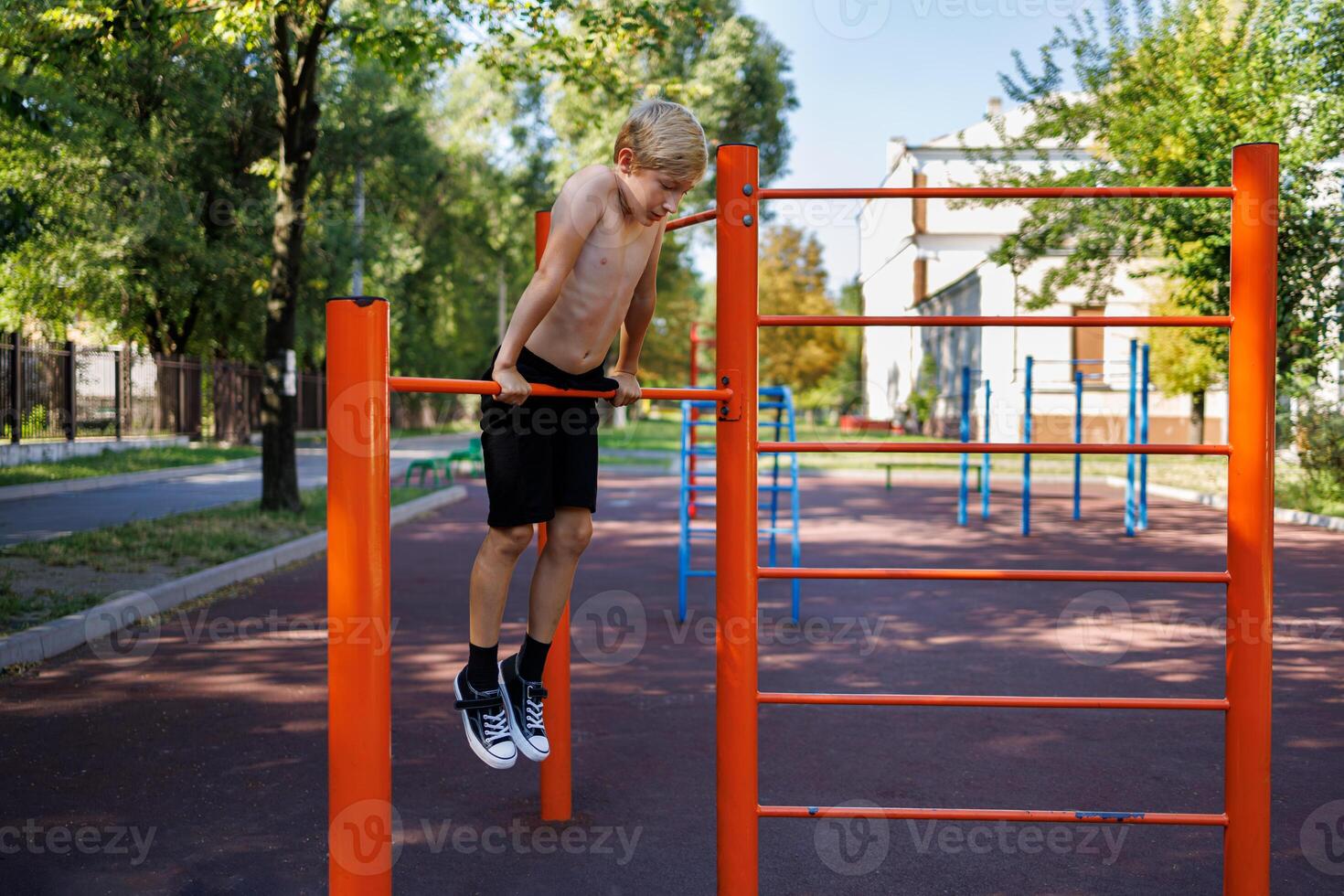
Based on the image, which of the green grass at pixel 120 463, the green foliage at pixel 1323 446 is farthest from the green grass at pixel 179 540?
the green foliage at pixel 1323 446

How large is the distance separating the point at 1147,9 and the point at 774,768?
13070 millimetres

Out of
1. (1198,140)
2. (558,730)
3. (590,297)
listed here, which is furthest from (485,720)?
(1198,140)

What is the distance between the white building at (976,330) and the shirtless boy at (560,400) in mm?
12040

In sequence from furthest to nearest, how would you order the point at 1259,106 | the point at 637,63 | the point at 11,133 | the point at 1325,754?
the point at 637,63, the point at 11,133, the point at 1259,106, the point at 1325,754

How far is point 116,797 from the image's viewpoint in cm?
384

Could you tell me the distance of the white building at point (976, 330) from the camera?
27906 mm

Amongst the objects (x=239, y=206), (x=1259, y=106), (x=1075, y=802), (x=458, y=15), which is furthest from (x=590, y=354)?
(x=239, y=206)

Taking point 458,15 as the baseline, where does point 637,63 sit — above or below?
above

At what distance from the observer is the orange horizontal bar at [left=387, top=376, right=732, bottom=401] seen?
2474 millimetres

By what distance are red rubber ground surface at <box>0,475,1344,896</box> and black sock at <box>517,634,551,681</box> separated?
0.59 m

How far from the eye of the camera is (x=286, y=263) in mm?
11570

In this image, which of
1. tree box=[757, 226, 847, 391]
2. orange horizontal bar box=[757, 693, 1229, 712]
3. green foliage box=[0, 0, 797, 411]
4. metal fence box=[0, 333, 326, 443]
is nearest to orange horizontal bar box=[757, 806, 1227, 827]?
orange horizontal bar box=[757, 693, 1229, 712]

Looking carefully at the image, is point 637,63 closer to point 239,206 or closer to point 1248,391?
point 239,206

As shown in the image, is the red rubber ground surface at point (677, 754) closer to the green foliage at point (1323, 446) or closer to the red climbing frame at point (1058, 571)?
the red climbing frame at point (1058, 571)
